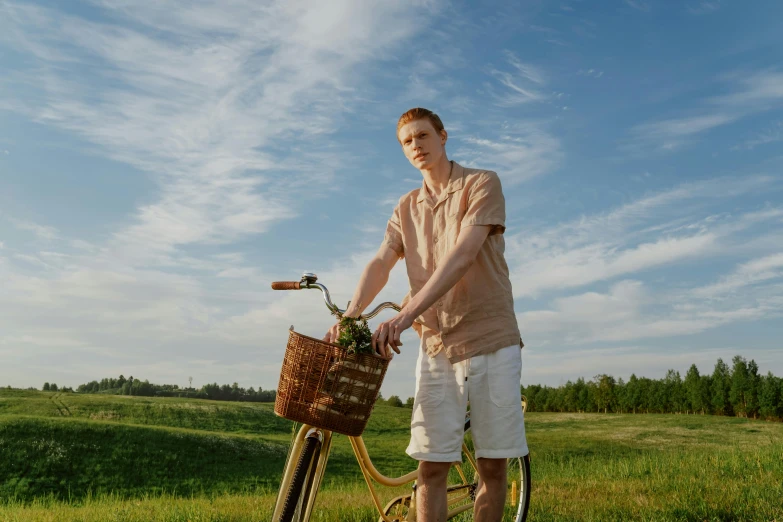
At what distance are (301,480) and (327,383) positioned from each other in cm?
52

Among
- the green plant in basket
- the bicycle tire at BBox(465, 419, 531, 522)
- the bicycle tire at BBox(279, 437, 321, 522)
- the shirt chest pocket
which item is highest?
the shirt chest pocket

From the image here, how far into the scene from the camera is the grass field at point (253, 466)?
19.0ft

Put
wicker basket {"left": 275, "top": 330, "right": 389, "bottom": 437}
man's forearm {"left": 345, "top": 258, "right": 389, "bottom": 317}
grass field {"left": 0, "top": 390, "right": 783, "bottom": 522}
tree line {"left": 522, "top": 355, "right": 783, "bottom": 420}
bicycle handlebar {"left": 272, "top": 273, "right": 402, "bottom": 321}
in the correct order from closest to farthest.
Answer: wicker basket {"left": 275, "top": 330, "right": 389, "bottom": 437} → bicycle handlebar {"left": 272, "top": 273, "right": 402, "bottom": 321} → man's forearm {"left": 345, "top": 258, "right": 389, "bottom": 317} → grass field {"left": 0, "top": 390, "right": 783, "bottom": 522} → tree line {"left": 522, "top": 355, "right": 783, "bottom": 420}

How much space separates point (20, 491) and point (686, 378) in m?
43.0

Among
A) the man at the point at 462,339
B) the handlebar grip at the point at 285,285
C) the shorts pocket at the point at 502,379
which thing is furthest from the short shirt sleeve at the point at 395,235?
the shorts pocket at the point at 502,379

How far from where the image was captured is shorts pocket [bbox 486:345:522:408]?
3.18m

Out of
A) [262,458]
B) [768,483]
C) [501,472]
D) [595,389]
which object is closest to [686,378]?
[595,389]

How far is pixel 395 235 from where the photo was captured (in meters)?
3.61

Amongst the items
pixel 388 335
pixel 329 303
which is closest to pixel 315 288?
pixel 329 303

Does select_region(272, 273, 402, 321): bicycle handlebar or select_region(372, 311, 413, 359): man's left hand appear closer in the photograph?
select_region(372, 311, 413, 359): man's left hand

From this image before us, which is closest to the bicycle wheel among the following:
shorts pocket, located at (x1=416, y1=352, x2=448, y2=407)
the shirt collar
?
shorts pocket, located at (x1=416, y1=352, x2=448, y2=407)

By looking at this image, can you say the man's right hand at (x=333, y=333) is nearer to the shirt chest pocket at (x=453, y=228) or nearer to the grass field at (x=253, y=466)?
the shirt chest pocket at (x=453, y=228)

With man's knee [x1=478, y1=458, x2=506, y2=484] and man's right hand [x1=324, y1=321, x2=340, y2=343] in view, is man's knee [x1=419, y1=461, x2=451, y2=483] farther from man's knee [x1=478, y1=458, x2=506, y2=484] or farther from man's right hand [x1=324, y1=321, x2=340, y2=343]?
man's right hand [x1=324, y1=321, x2=340, y2=343]

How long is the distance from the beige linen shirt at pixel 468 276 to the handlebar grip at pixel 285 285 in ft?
1.98
